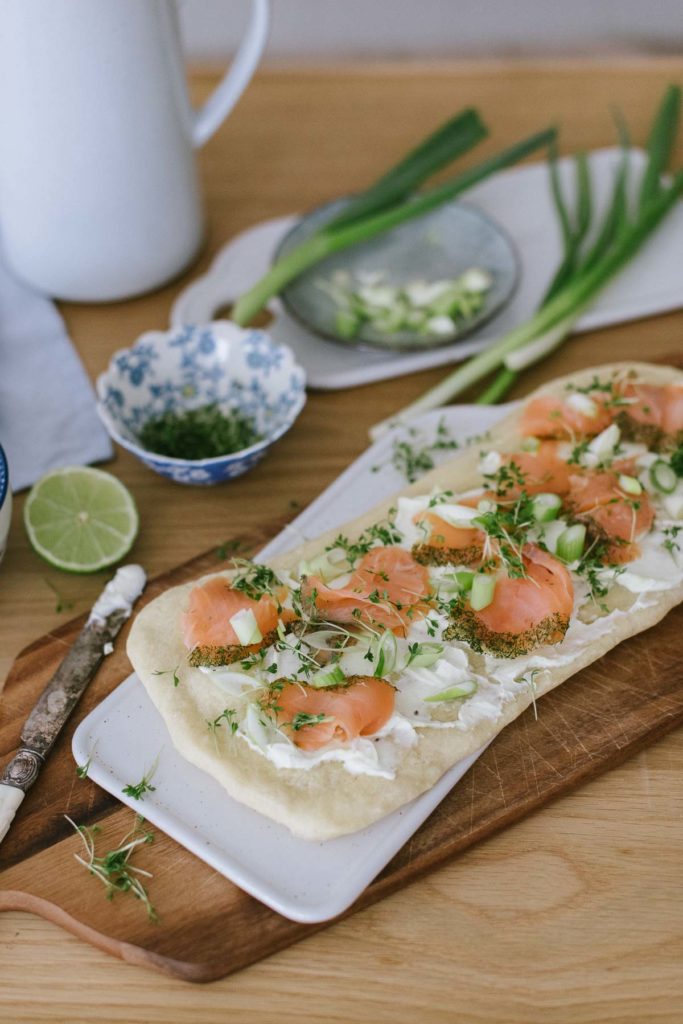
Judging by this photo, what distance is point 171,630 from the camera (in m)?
2.19

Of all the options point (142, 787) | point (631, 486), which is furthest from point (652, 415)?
Result: point (142, 787)

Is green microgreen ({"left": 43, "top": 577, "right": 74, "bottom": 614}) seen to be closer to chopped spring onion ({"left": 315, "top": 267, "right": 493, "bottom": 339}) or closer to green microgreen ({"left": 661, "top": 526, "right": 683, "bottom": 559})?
chopped spring onion ({"left": 315, "top": 267, "right": 493, "bottom": 339})

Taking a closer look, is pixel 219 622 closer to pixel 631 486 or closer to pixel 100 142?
pixel 631 486

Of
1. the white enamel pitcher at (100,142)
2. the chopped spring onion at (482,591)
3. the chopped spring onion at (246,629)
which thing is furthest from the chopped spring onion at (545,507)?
the white enamel pitcher at (100,142)

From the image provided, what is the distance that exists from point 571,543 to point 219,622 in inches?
31.2

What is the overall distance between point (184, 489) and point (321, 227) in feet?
3.55

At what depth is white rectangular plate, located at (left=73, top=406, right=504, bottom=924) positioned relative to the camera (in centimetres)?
185

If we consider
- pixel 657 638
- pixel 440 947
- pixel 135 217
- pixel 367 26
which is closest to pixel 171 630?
pixel 440 947

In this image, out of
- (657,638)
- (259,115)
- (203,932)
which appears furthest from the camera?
(259,115)

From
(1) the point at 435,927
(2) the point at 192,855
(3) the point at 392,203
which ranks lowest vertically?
(1) the point at 435,927

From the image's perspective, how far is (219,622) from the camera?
6.93ft

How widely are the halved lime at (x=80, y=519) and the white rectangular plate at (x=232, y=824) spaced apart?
40 cm

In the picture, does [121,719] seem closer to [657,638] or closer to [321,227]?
[657,638]

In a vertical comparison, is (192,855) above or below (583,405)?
below
